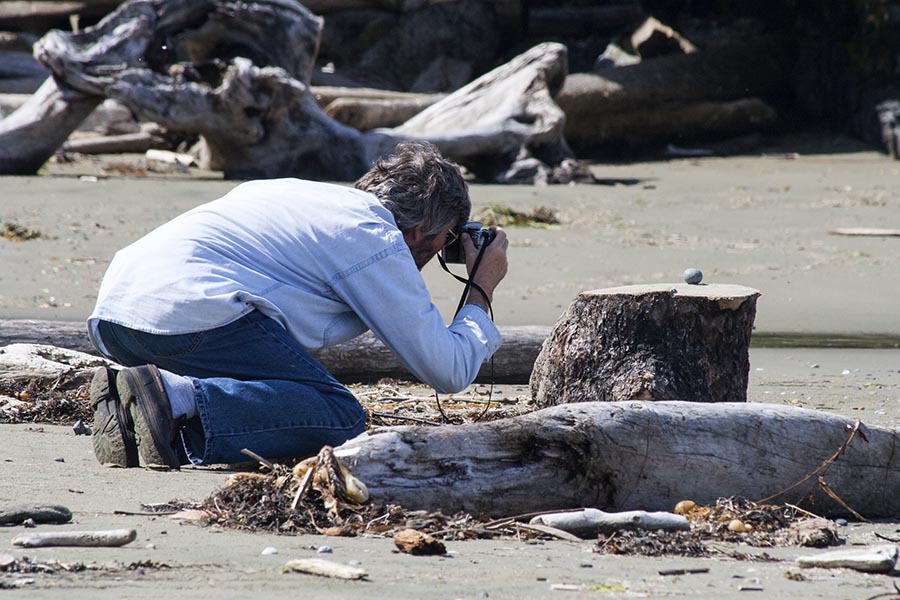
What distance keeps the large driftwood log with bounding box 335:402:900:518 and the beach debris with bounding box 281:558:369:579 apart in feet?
1.70

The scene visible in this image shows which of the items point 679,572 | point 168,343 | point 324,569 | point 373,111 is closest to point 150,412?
point 168,343

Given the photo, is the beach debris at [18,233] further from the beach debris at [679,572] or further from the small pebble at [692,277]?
the beach debris at [679,572]

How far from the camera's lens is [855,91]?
1675 cm

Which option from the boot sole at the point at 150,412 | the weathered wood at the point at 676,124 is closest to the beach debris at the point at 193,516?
the boot sole at the point at 150,412

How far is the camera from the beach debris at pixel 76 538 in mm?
2770

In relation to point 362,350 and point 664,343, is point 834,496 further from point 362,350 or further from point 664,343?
point 362,350

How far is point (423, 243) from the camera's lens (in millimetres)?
3908

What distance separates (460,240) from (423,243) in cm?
26

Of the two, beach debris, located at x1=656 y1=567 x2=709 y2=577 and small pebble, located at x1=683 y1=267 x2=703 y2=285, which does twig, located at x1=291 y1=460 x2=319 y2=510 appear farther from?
small pebble, located at x1=683 y1=267 x2=703 y2=285

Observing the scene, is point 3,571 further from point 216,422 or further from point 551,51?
point 551,51

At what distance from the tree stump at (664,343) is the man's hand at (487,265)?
0.72 meters

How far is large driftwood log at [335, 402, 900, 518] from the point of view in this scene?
3219 mm

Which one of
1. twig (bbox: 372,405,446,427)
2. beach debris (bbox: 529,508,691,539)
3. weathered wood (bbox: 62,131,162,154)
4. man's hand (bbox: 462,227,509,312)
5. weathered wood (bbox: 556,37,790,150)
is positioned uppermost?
weathered wood (bbox: 556,37,790,150)

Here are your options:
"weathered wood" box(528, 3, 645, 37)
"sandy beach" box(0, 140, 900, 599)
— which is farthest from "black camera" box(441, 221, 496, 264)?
"weathered wood" box(528, 3, 645, 37)
